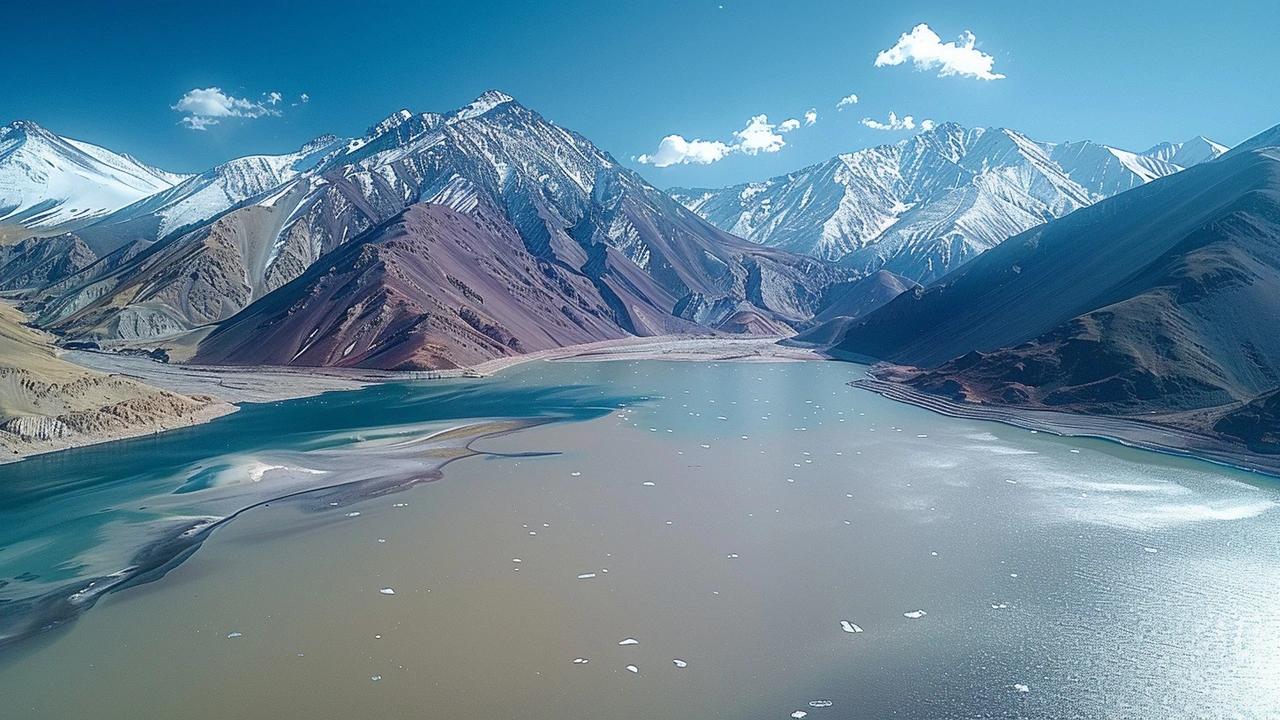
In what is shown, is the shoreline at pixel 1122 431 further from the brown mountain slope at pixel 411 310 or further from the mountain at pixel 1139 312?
the brown mountain slope at pixel 411 310

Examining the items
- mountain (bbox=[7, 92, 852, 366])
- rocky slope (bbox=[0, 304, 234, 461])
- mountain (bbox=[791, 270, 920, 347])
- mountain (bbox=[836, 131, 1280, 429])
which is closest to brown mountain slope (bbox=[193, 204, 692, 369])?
mountain (bbox=[7, 92, 852, 366])

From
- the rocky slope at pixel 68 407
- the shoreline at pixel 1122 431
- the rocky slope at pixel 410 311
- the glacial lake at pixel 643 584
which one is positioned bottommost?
the glacial lake at pixel 643 584

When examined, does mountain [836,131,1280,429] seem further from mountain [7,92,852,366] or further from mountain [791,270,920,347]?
mountain [7,92,852,366]

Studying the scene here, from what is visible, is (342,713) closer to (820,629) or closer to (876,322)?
(820,629)

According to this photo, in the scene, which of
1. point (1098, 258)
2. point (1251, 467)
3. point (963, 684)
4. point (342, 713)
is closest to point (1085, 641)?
point (963, 684)

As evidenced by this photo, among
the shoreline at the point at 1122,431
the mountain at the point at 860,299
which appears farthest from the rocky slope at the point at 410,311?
the shoreline at the point at 1122,431

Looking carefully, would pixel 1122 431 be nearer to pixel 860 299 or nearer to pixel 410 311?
pixel 410 311
